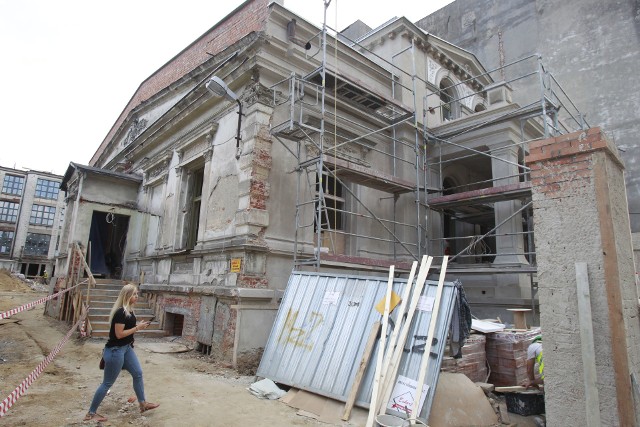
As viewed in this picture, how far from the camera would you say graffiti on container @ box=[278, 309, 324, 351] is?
6242mm

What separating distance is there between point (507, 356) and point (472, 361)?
66 cm

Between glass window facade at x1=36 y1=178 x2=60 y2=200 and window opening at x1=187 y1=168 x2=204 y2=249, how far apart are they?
171 ft

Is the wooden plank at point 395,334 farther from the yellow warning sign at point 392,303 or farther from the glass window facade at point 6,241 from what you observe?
the glass window facade at point 6,241

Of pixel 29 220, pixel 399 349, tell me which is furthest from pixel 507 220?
pixel 29 220

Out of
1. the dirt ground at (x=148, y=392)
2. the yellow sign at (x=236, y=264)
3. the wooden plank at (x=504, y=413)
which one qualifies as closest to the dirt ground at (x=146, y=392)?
the dirt ground at (x=148, y=392)

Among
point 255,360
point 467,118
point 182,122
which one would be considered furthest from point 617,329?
point 182,122

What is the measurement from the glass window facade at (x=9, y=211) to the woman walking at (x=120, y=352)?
59282 millimetres

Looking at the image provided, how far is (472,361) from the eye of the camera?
600cm

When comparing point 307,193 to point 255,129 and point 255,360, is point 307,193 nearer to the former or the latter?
point 255,129

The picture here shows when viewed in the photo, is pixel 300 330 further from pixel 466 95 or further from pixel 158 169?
pixel 466 95

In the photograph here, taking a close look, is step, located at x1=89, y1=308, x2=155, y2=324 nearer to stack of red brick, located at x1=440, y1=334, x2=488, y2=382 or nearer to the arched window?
stack of red brick, located at x1=440, y1=334, x2=488, y2=382

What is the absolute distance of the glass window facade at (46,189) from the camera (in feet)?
173

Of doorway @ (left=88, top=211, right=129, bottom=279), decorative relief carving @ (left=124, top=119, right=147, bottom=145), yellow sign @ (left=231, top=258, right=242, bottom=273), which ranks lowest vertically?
yellow sign @ (left=231, top=258, right=242, bottom=273)

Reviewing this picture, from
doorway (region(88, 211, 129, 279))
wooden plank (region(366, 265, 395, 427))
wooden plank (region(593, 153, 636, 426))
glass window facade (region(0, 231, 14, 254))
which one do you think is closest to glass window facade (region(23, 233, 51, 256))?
glass window facade (region(0, 231, 14, 254))
